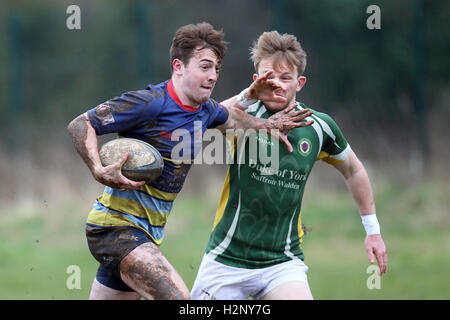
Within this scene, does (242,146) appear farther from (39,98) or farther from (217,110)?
(39,98)

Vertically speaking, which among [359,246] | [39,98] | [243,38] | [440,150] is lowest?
[359,246]

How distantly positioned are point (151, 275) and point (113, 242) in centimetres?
36

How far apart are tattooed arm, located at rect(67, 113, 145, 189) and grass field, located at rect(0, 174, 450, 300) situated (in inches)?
148

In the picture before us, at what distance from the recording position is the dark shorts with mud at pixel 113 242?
4070 millimetres

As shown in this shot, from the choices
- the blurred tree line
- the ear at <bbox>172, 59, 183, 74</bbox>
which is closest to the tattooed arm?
the ear at <bbox>172, 59, 183, 74</bbox>

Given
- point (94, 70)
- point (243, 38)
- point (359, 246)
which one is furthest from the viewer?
point (94, 70)

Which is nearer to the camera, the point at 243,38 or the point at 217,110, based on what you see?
the point at 217,110

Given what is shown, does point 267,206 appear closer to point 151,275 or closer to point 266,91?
point 266,91

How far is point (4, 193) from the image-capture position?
1129 cm

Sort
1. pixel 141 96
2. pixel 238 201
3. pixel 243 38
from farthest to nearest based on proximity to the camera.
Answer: pixel 243 38 < pixel 238 201 < pixel 141 96

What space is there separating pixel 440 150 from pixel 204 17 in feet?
14.6

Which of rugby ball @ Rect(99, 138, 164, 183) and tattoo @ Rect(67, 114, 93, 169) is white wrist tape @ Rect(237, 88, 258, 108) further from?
tattoo @ Rect(67, 114, 93, 169)

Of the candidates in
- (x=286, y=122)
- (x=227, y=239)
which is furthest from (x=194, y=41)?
(x=227, y=239)

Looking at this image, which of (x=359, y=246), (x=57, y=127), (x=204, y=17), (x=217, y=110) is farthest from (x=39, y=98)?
(x=217, y=110)
